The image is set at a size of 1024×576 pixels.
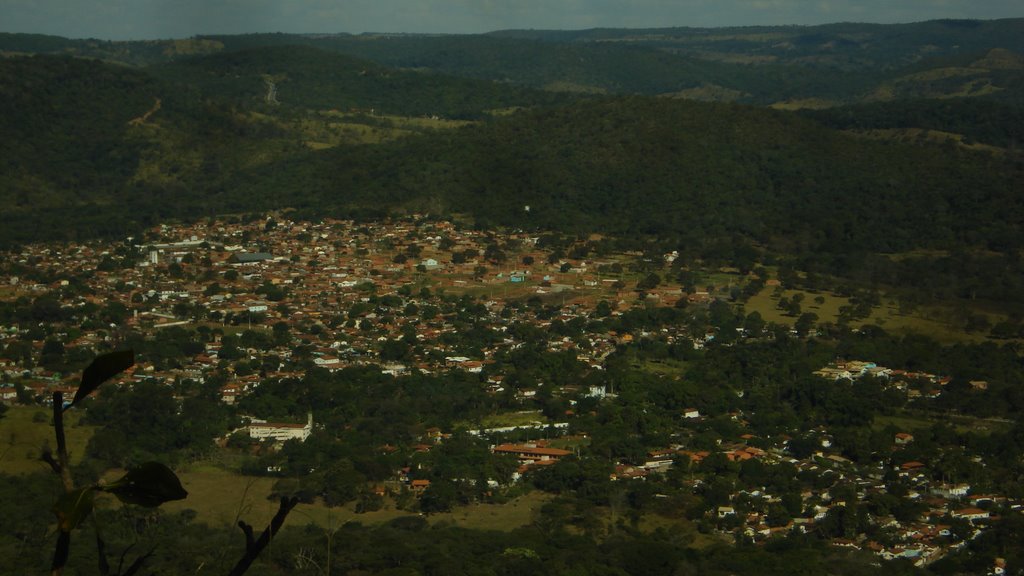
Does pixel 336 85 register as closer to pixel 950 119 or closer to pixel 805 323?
pixel 950 119

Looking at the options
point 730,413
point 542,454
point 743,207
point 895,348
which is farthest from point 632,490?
point 743,207

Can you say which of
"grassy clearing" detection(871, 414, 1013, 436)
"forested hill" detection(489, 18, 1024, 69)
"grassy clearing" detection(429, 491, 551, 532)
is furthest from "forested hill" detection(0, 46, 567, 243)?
"forested hill" detection(489, 18, 1024, 69)

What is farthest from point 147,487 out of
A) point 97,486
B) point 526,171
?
point 526,171

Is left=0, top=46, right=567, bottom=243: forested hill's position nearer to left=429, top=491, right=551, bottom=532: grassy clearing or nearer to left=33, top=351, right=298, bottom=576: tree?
left=429, top=491, right=551, bottom=532: grassy clearing

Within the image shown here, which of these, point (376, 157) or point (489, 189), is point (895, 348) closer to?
point (489, 189)

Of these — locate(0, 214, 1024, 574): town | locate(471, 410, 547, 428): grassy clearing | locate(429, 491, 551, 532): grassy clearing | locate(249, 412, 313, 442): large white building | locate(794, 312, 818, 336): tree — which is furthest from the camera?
locate(794, 312, 818, 336): tree

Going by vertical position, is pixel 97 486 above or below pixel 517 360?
above

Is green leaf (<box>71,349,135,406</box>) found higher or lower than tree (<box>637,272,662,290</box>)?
higher
